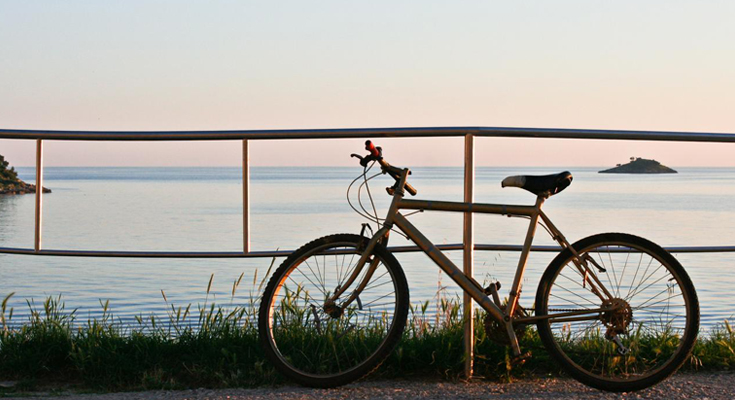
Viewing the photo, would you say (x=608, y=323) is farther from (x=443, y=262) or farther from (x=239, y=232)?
(x=239, y=232)

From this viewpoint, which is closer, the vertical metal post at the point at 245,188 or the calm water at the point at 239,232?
the vertical metal post at the point at 245,188

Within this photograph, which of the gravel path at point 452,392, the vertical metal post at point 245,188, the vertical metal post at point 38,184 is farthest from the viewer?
the vertical metal post at point 38,184

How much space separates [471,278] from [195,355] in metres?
1.42

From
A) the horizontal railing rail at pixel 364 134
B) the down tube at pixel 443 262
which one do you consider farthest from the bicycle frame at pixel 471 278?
the horizontal railing rail at pixel 364 134

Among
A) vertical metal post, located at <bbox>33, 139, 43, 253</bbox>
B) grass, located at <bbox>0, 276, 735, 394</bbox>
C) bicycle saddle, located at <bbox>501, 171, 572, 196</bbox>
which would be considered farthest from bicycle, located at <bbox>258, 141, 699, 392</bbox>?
vertical metal post, located at <bbox>33, 139, 43, 253</bbox>

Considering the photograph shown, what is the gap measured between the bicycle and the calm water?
818 millimetres

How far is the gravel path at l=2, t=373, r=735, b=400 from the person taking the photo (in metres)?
4.06

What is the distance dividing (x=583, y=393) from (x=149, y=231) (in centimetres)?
1741

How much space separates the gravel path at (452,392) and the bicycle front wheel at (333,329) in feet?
0.33

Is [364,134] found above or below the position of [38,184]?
above

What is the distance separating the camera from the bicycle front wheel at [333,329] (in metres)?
4.18

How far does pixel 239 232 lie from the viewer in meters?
19.0

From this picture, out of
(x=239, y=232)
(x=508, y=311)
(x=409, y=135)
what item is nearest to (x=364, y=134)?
(x=409, y=135)

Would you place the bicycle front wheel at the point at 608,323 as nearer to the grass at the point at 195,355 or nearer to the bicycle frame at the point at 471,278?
the bicycle frame at the point at 471,278
